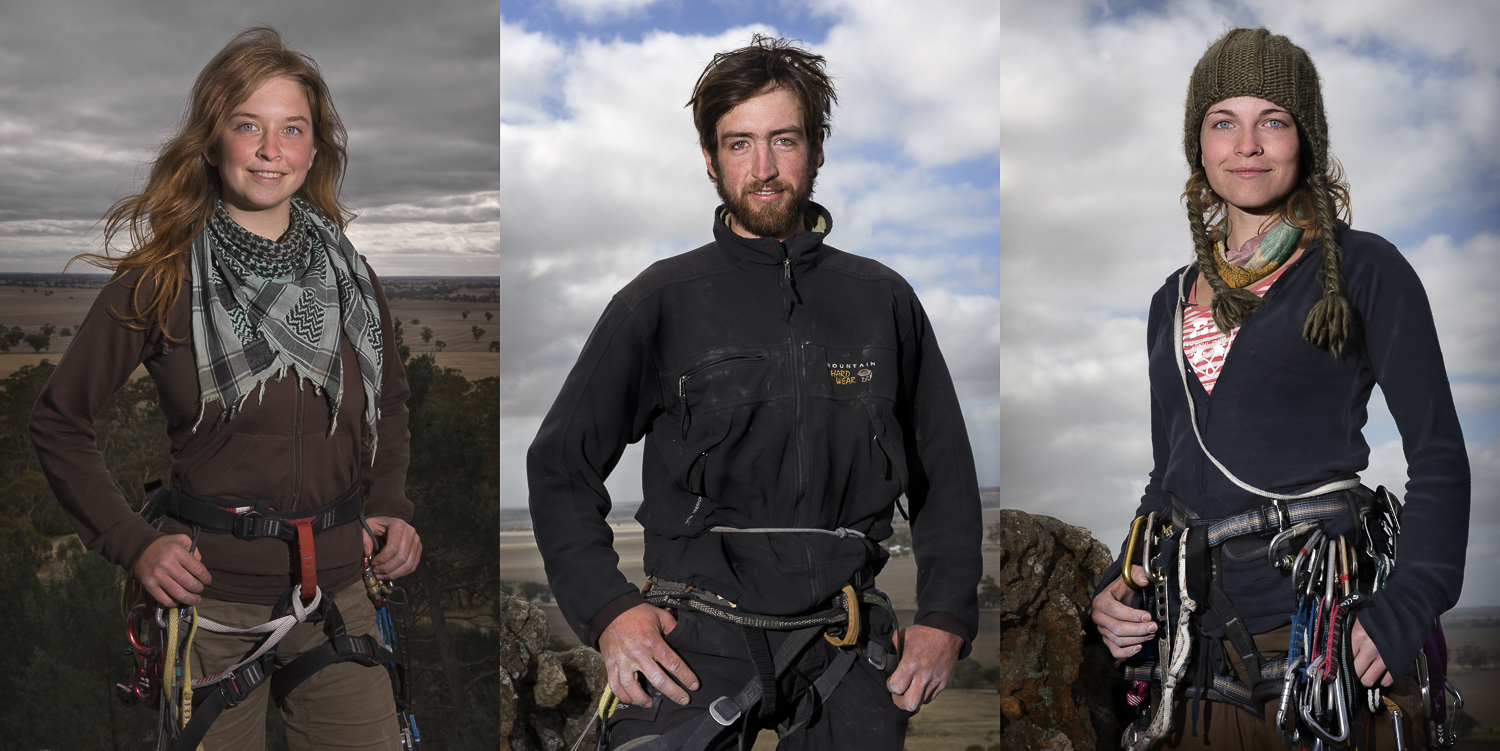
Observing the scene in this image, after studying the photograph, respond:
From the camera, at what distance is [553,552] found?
2477mm

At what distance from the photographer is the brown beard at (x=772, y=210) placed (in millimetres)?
2650

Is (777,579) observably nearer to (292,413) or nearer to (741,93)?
(741,93)

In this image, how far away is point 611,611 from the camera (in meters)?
2.39

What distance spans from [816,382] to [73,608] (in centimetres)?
217

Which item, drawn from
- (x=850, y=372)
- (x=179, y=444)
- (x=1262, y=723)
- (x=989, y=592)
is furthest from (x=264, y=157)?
(x=989, y=592)

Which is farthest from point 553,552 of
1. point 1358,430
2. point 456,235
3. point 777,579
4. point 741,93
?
point 1358,430

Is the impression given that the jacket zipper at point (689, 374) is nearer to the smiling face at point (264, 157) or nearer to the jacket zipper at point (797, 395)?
the jacket zipper at point (797, 395)

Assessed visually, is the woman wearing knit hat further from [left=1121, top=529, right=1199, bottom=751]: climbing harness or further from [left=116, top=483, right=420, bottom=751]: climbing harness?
[left=116, top=483, right=420, bottom=751]: climbing harness

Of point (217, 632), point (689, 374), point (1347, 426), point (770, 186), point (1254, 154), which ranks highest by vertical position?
point (1254, 154)

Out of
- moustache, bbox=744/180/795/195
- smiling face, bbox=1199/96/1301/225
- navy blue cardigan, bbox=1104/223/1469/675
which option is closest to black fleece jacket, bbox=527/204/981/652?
moustache, bbox=744/180/795/195

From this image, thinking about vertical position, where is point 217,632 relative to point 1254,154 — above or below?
below

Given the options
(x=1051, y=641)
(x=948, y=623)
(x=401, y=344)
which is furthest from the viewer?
(x=1051, y=641)

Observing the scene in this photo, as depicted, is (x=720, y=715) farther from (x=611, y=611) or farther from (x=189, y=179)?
(x=189, y=179)

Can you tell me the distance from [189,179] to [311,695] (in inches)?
55.6
